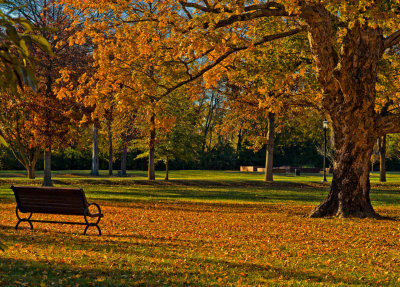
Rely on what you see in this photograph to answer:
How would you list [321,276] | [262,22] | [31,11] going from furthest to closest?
[31,11] < [262,22] < [321,276]

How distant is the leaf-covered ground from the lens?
6.48 m

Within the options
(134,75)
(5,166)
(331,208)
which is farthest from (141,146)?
(5,166)

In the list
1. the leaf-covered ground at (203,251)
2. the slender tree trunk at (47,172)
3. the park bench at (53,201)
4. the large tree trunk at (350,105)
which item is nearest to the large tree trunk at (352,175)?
the large tree trunk at (350,105)

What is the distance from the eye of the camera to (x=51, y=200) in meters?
10.4

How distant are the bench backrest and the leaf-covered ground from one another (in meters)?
0.51

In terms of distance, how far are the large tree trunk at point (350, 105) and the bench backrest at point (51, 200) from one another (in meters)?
8.07

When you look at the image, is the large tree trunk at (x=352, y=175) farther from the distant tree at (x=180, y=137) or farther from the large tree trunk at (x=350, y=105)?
the distant tree at (x=180, y=137)

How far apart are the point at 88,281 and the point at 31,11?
23.5 meters

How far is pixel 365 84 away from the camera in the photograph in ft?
47.5

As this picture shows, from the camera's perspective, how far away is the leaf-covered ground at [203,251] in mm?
6484

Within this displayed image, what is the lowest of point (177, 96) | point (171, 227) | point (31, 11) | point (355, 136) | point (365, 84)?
point (171, 227)

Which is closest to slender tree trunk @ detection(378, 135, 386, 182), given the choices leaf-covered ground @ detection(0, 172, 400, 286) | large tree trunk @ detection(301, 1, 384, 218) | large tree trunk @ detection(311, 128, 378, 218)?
leaf-covered ground @ detection(0, 172, 400, 286)

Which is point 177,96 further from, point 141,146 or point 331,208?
point 331,208

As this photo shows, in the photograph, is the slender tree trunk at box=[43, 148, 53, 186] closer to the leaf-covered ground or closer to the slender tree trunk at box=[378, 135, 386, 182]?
the leaf-covered ground
